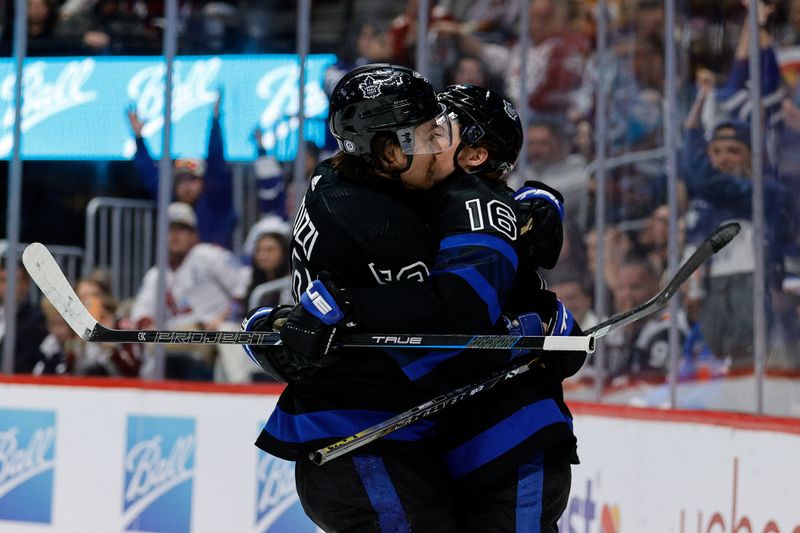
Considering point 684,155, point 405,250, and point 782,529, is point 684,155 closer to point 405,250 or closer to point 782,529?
point 782,529

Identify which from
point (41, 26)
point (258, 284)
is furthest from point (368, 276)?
point (41, 26)

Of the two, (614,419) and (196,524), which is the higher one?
(614,419)

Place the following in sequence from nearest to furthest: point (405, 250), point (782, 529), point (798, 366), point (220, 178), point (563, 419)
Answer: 1. point (405, 250)
2. point (563, 419)
3. point (782, 529)
4. point (798, 366)
5. point (220, 178)

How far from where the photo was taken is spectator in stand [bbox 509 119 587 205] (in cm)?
506

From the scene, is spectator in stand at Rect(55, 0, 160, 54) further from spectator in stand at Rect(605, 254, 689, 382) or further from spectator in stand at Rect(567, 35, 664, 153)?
spectator in stand at Rect(605, 254, 689, 382)

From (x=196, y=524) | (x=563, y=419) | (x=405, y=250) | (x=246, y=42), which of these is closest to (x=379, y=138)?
(x=405, y=250)

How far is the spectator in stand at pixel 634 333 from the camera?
424 centimetres

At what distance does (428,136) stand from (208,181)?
280 cm

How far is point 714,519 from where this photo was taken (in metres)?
3.07

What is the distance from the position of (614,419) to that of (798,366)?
502 mm

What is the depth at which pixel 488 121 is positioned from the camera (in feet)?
7.46

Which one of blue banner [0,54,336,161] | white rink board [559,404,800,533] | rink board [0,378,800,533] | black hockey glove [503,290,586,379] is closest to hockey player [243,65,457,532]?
black hockey glove [503,290,586,379]

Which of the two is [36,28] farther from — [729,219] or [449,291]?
[449,291]

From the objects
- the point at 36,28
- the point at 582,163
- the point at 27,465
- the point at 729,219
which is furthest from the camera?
the point at 582,163
